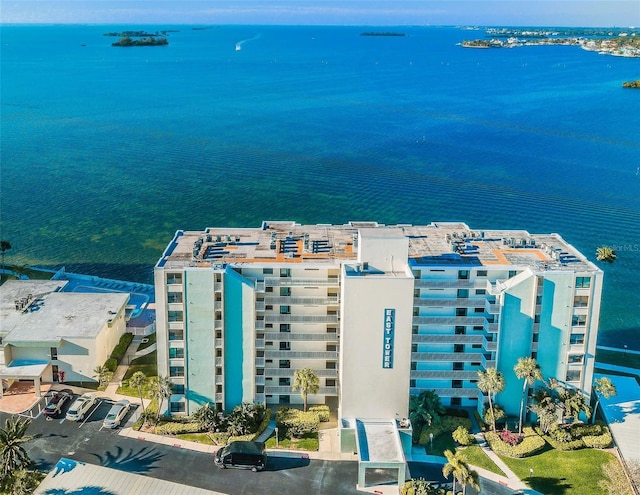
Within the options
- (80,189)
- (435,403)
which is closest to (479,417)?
(435,403)

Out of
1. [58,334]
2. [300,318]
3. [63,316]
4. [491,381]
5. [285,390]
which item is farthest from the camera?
[63,316]

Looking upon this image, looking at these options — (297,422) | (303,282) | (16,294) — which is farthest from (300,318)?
(16,294)

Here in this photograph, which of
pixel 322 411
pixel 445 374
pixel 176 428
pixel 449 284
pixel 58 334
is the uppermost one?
pixel 449 284

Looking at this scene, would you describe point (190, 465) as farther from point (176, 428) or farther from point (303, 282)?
point (303, 282)

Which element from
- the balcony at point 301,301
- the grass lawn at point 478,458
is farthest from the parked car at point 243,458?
the grass lawn at point 478,458

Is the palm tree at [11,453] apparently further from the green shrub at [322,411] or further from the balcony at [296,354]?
the green shrub at [322,411]

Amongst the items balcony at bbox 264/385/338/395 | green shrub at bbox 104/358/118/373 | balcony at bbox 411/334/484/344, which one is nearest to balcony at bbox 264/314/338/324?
balcony at bbox 264/385/338/395
